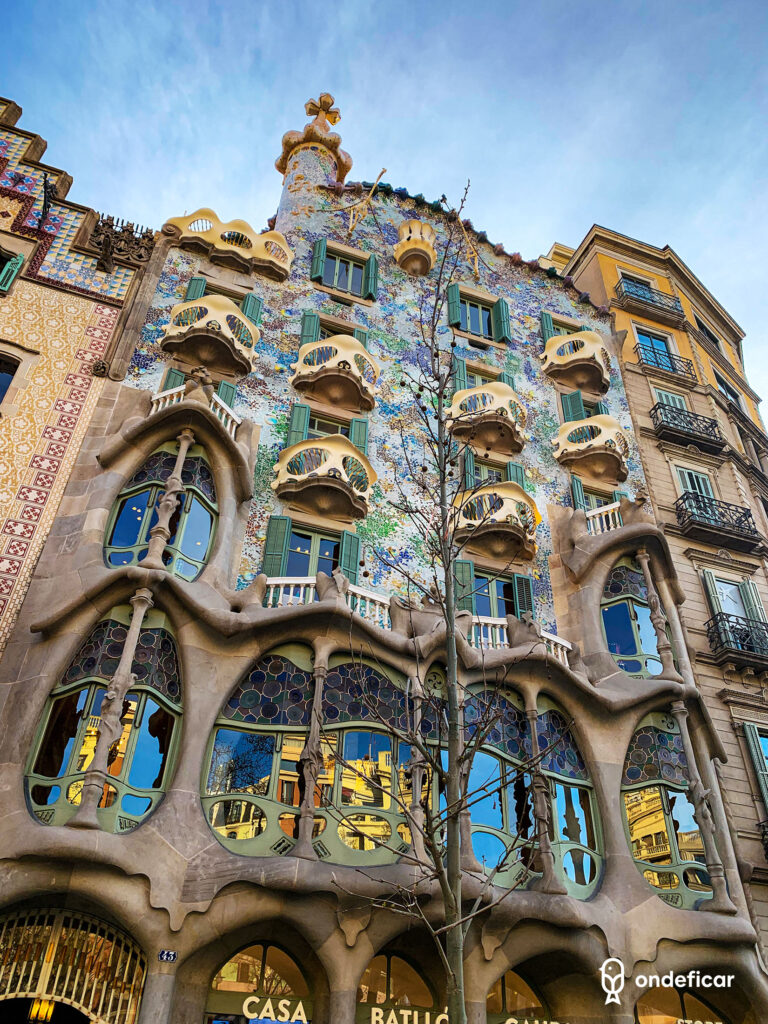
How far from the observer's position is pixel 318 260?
21.6 meters

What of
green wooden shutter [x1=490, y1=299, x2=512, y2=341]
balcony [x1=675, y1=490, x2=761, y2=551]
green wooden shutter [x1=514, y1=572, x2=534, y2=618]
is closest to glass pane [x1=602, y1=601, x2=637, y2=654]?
green wooden shutter [x1=514, y1=572, x2=534, y2=618]

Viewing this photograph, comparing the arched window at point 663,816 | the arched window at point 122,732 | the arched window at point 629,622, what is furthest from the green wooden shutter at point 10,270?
the arched window at point 663,816

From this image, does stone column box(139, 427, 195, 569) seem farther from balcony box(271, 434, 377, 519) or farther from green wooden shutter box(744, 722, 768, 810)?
green wooden shutter box(744, 722, 768, 810)

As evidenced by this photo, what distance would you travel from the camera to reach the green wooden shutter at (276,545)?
15.3 meters

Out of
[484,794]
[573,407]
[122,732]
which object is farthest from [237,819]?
[573,407]

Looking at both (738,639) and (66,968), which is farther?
(738,639)

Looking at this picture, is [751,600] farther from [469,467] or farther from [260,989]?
[260,989]

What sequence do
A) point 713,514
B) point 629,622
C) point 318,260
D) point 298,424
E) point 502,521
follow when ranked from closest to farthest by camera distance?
point 629,622 → point 502,521 → point 298,424 → point 713,514 → point 318,260

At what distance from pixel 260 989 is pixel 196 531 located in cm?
719

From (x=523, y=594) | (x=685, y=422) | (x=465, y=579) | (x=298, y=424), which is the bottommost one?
(x=465, y=579)

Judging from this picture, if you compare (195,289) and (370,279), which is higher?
(370,279)

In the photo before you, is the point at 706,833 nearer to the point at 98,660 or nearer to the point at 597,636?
the point at 597,636

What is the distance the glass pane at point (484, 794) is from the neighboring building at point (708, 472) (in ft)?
18.0

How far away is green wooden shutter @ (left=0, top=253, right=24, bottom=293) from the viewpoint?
17.0 meters
